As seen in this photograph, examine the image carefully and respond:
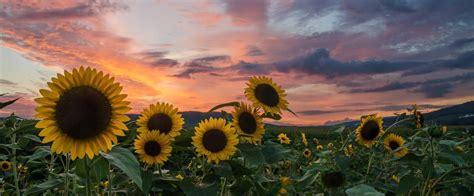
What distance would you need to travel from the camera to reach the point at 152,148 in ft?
10.8

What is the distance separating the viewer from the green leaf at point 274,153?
3.14 metres

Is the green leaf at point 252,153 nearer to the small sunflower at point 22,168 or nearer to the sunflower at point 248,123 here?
the sunflower at point 248,123

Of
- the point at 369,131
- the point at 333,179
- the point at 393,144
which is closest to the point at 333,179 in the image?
the point at 333,179

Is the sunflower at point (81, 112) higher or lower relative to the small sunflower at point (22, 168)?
higher

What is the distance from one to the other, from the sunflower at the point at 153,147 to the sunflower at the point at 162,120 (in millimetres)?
82

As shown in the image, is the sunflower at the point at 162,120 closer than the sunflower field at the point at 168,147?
No

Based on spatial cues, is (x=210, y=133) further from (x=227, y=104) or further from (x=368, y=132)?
(x=368, y=132)

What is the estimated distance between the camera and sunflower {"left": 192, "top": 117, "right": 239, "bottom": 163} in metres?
3.23

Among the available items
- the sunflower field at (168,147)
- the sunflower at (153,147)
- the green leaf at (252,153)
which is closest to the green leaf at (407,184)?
the sunflower field at (168,147)

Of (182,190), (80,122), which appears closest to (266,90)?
(182,190)

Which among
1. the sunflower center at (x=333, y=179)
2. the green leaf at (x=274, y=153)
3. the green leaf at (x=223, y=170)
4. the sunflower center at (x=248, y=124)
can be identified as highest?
the sunflower center at (x=248, y=124)

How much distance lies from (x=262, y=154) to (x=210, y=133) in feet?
1.59

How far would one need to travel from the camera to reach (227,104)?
3.27 m

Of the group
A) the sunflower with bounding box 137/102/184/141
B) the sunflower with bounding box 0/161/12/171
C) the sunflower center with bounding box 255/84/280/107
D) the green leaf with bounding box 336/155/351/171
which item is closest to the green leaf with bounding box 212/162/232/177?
the sunflower with bounding box 137/102/184/141
